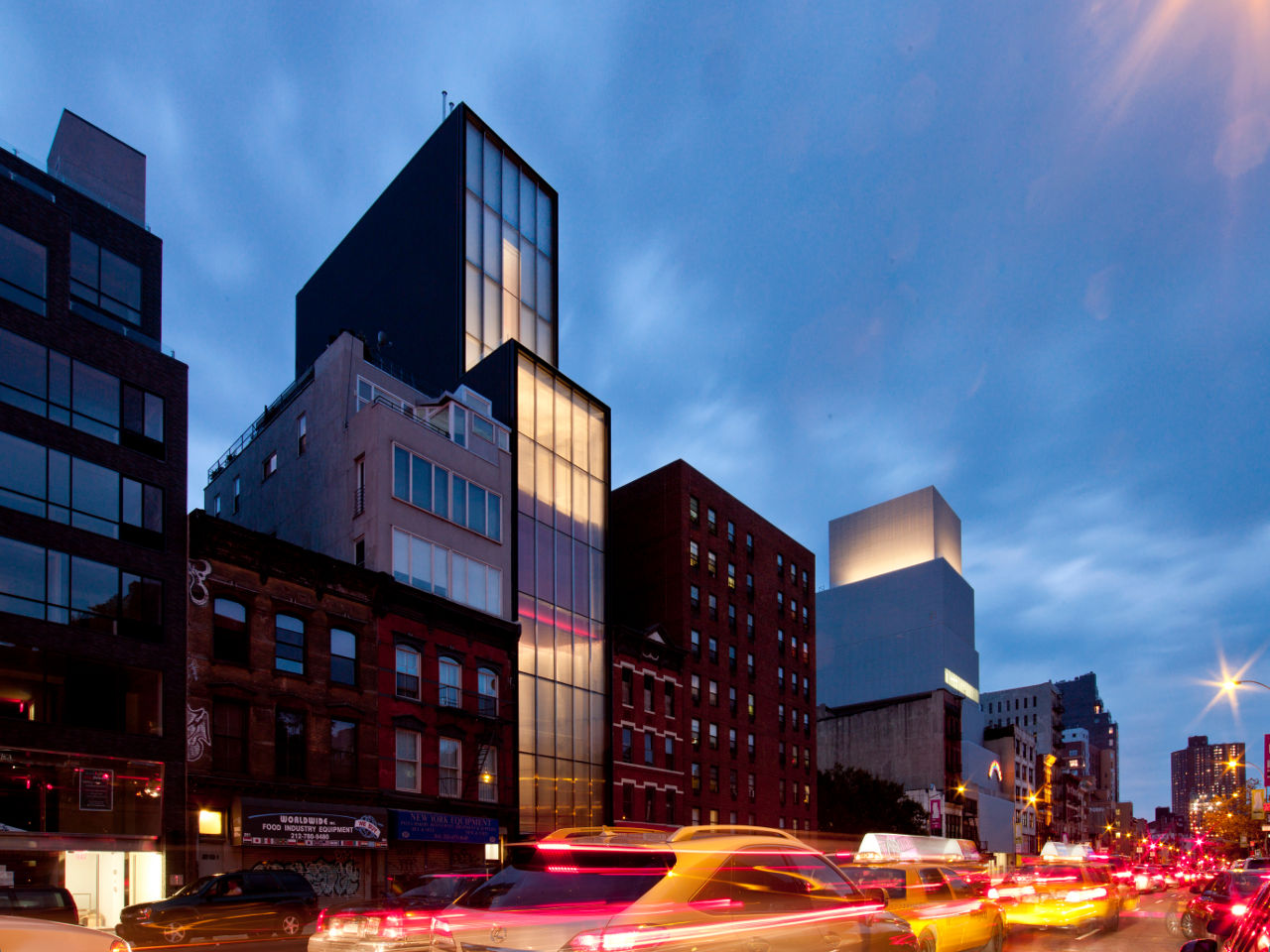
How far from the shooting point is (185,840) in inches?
1142

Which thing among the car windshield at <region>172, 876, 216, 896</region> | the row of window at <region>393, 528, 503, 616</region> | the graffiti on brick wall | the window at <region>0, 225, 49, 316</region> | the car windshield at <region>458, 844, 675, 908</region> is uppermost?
the window at <region>0, 225, 49, 316</region>

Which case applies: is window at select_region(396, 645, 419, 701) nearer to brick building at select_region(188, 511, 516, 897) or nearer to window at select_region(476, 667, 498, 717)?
brick building at select_region(188, 511, 516, 897)

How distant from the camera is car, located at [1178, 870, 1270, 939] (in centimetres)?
1631

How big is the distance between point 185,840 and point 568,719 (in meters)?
20.7

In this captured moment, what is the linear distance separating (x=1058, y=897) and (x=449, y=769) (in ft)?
77.4

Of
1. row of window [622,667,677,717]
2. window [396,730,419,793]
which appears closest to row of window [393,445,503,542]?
window [396,730,419,793]

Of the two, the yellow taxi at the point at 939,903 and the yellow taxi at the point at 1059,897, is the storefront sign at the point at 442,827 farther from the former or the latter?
the yellow taxi at the point at 939,903

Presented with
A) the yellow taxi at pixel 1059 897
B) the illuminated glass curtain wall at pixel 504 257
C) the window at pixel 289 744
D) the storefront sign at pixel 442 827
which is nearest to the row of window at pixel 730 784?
the storefront sign at pixel 442 827

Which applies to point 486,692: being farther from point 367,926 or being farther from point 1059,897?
point 367,926

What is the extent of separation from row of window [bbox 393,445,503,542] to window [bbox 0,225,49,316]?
13314 millimetres

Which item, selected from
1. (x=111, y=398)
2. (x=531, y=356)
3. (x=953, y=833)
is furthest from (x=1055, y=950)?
(x=953, y=833)

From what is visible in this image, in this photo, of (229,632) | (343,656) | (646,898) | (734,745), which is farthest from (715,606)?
(646,898)

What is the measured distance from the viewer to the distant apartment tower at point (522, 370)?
4619cm

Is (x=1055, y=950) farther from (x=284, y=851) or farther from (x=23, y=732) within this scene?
(x=23, y=732)
